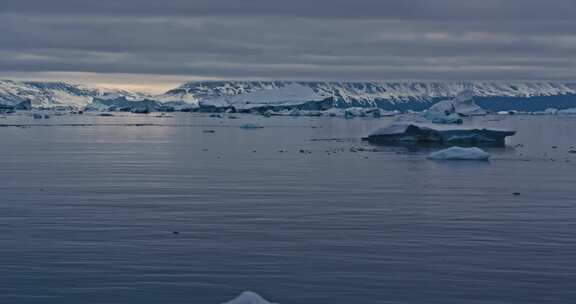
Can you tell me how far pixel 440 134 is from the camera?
2090 inches

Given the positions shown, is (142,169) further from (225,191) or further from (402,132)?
(402,132)

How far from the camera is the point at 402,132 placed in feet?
175

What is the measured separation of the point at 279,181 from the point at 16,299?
16.8 metres

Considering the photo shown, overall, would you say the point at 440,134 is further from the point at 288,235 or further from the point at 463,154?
the point at 288,235

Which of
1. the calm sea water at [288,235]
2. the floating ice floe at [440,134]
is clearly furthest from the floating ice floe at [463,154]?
the floating ice floe at [440,134]

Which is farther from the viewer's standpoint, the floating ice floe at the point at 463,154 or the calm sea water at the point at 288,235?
the floating ice floe at the point at 463,154

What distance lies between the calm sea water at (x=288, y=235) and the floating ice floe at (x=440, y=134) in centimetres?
1851

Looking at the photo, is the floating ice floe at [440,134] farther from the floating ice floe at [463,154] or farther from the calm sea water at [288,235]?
the calm sea water at [288,235]

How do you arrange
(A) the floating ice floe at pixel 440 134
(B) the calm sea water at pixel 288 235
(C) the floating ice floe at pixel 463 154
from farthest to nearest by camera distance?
(A) the floating ice floe at pixel 440 134
(C) the floating ice floe at pixel 463 154
(B) the calm sea water at pixel 288 235

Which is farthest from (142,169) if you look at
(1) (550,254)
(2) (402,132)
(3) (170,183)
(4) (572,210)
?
(2) (402,132)

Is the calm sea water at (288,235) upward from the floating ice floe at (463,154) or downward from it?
downward

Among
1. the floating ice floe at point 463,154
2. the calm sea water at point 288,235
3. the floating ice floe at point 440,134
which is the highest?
the floating ice floe at point 440,134

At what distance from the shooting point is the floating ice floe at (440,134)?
51.6 metres

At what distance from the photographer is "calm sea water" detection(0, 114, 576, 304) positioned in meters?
12.5
